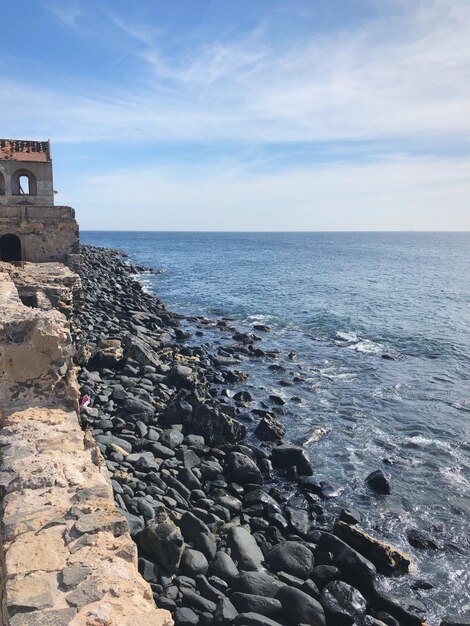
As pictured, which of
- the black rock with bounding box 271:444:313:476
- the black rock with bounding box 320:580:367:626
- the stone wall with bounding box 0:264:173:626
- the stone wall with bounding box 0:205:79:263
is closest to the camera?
the stone wall with bounding box 0:264:173:626

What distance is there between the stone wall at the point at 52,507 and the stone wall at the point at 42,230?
13576 millimetres

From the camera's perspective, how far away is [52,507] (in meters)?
5.21

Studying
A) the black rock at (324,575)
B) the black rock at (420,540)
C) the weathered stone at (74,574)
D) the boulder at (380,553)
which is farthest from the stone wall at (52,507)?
the black rock at (420,540)

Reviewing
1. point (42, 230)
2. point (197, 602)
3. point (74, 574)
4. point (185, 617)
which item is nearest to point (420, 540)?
point (197, 602)

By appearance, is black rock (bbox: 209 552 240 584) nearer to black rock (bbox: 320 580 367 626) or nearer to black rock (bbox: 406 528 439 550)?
black rock (bbox: 320 580 367 626)

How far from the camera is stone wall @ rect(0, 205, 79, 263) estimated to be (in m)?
Result: 20.5

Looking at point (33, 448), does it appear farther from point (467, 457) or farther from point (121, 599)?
point (467, 457)

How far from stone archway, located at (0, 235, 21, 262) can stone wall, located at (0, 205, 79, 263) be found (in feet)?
6.70

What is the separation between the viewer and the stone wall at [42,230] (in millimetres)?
20531

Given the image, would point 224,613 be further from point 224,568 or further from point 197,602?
point 224,568

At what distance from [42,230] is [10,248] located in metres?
2.97

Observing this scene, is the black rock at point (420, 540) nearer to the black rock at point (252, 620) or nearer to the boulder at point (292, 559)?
the boulder at point (292, 559)

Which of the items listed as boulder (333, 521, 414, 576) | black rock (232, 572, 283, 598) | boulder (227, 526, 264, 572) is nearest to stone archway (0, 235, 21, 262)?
boulder (227, 526, 264, 572)

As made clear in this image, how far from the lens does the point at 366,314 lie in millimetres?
34875
